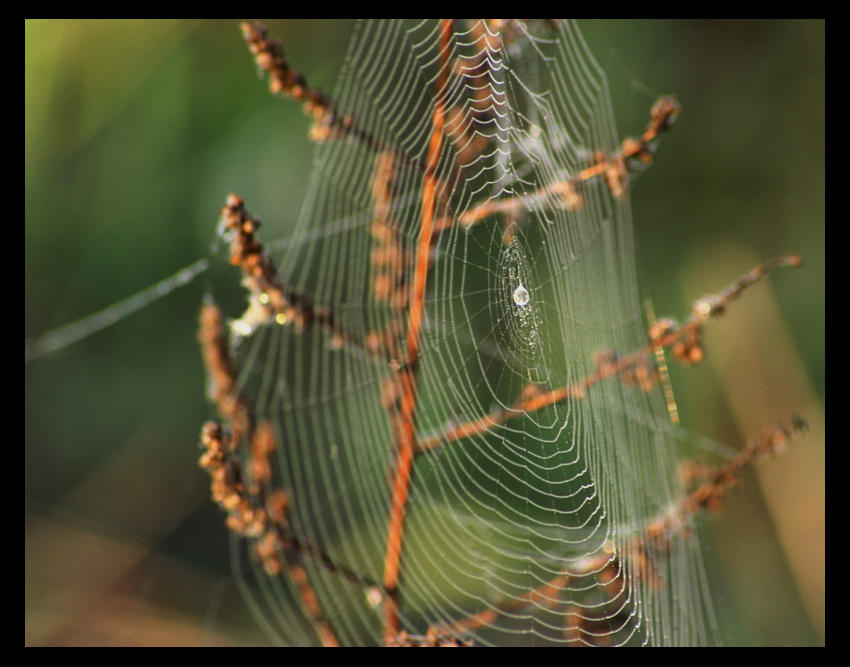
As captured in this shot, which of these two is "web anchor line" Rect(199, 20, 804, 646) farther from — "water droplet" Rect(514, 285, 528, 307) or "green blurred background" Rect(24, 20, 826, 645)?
"green blurred background" Rect(24, 20, 826, 645)

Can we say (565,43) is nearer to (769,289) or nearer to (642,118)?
(642,118)

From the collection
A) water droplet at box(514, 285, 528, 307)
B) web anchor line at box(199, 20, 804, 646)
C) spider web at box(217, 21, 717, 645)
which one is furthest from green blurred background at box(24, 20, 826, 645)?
web anchor line at box(199, 20, 804, 646)

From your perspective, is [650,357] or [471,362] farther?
[471,362]

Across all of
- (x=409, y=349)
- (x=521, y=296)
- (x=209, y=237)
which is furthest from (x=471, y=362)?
(x=209, y=237)

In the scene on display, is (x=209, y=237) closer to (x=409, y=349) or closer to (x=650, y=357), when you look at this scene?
(x=409, y=349)

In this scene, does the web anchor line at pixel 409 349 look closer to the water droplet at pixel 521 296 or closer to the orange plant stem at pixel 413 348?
the orange plant stem at pixel 413 348

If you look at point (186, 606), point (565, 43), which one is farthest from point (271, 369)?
point (565, 43)

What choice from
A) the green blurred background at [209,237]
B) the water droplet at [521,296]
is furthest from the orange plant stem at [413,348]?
the green blurred background at [209,237]
